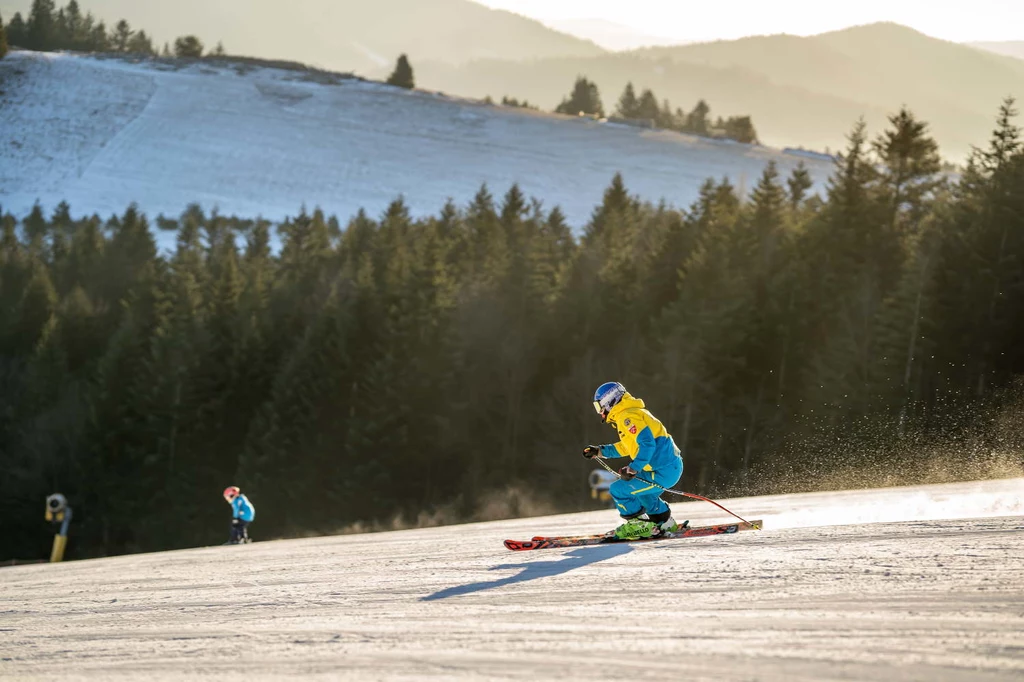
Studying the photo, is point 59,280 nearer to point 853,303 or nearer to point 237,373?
point 237,373

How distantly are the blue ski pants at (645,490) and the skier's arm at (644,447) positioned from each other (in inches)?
5.9

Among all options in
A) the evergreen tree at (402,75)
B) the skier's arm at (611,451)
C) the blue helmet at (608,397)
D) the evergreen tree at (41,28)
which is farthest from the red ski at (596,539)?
the evergreen tree at (41,28)

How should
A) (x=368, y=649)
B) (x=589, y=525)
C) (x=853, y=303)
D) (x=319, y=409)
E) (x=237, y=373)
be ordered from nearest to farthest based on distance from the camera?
(x=368, y=649)
(x=589, y=525)
(x=853, y=303)
(x=319, y=409)
(x=237, y=373)

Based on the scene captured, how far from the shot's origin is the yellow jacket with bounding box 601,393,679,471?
1057cm

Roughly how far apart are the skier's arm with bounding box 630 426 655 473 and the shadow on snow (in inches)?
40.3

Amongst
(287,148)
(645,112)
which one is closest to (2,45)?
(287,148)

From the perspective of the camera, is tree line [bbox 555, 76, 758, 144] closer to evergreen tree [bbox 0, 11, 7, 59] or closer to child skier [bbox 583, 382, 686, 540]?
evergreen tree [bbox 0, 11, 7, 59]

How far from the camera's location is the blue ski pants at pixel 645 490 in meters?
10.7

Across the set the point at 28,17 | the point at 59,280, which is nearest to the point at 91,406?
the point at 59,280

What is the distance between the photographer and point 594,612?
8.20 m

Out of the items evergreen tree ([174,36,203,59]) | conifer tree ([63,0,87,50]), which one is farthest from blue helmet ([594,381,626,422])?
conifer tree ([63,0,87,50])

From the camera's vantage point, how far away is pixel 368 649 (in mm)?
7699

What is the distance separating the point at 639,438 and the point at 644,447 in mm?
111

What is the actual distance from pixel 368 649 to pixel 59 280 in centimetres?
6294
